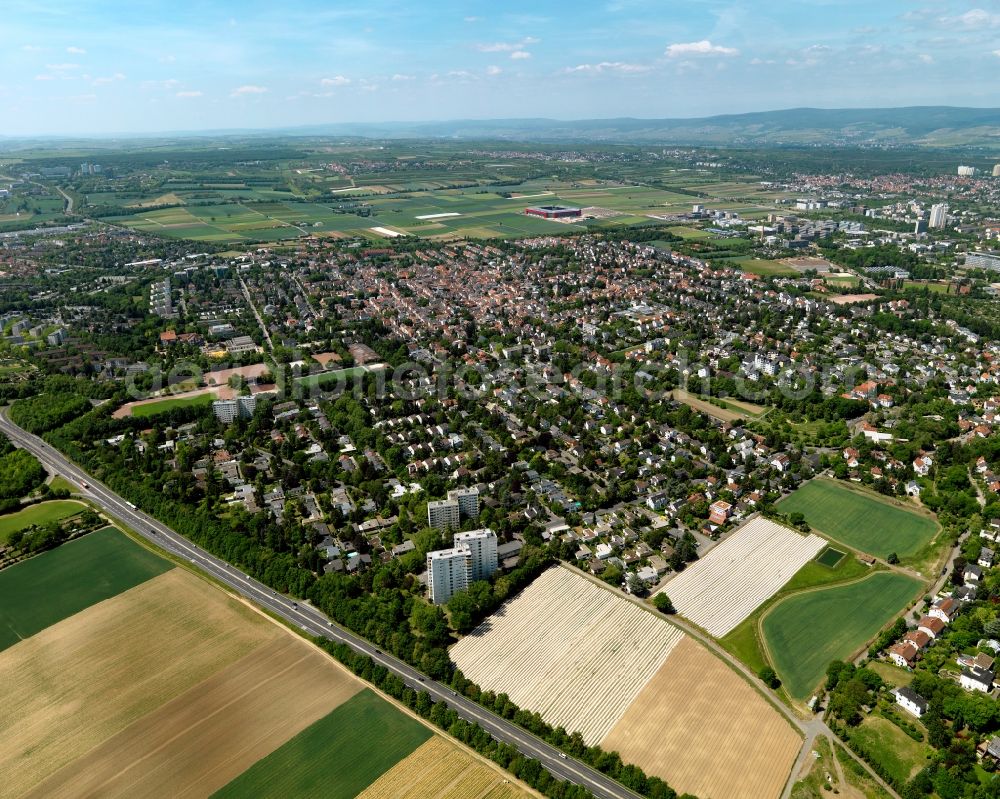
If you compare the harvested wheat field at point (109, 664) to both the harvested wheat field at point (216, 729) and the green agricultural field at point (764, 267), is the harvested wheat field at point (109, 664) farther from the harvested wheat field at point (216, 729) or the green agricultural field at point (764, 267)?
the green agricultural field at point (764, 267)

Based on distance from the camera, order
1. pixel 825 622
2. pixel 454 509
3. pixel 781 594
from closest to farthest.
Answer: pixel 825 622 → pixel 781 594 → pixel 454 509

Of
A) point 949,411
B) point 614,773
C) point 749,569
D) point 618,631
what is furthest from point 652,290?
point 614,773

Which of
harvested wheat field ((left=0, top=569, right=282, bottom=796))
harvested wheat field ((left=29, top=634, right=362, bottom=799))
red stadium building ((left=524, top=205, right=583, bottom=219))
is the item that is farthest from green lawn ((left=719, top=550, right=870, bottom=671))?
red stadium building ((left=524, top=205, right=583, bottom=219))

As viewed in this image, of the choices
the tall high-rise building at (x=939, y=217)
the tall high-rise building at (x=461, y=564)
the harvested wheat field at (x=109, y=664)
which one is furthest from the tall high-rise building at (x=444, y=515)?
the tall high-rise building at (x=939, y=217)

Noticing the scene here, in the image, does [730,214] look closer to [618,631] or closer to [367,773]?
[618,631]

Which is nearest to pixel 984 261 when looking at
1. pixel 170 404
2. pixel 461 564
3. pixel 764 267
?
pixel 764 267

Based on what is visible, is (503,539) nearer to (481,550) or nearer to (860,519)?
(481,550)
